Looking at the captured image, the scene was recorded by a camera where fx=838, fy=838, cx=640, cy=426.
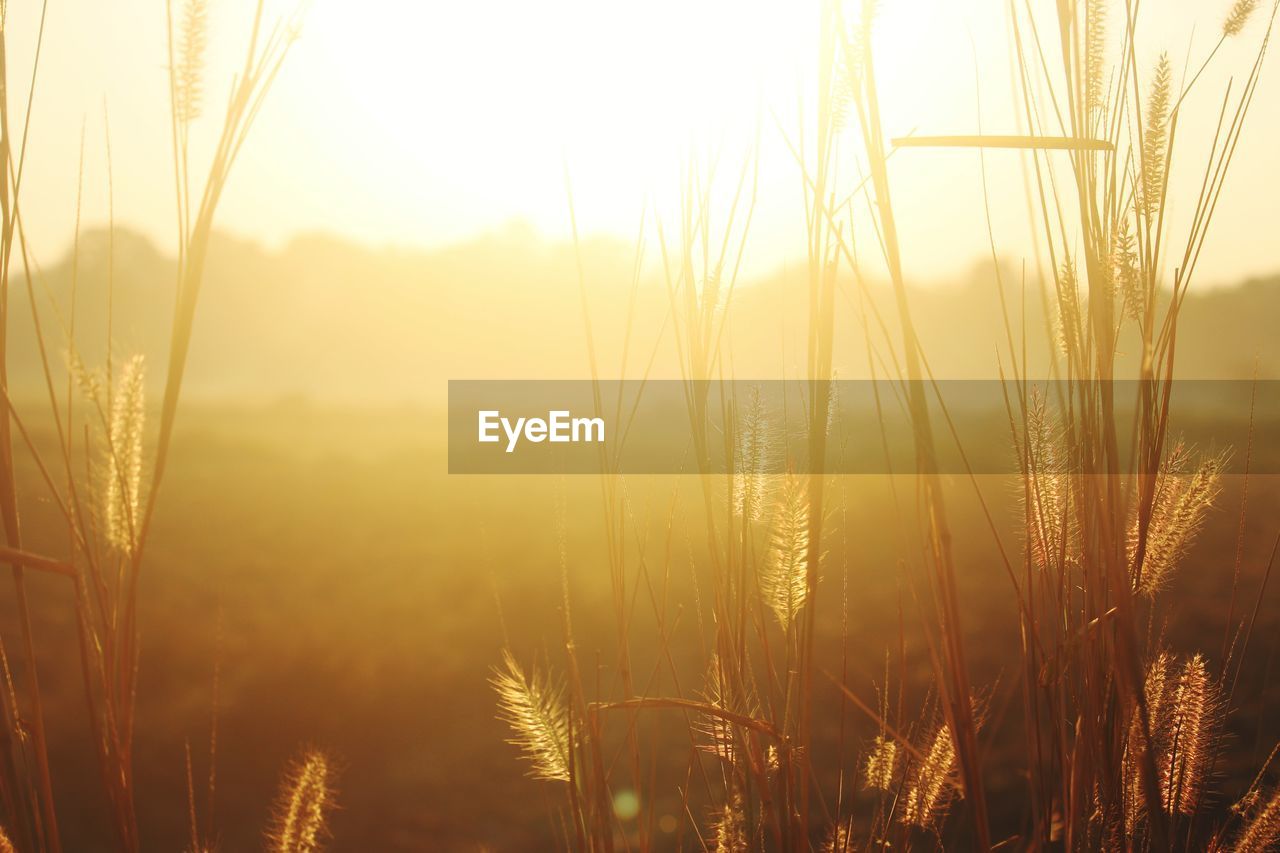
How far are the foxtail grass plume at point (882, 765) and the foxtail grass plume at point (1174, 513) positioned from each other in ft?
0.88

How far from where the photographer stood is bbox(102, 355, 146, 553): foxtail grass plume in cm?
55

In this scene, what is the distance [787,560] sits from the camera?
0.68 metres

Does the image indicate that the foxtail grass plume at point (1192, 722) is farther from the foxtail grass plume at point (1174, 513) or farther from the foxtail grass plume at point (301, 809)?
the foxtail grass plume at point (301, 809)

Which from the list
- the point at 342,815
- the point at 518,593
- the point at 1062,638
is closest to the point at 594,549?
the point at 518,593

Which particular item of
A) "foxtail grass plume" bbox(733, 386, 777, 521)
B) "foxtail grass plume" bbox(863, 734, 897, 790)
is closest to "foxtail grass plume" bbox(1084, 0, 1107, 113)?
"foxtail grass plume" bbox(733, 386, 777, 521)

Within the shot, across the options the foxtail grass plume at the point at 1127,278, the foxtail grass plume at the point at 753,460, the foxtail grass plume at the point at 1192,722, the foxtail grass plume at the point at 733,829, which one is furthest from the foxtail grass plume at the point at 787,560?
the foxtail grass plume at the point at 1192,722

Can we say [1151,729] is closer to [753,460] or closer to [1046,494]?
[1046,494]

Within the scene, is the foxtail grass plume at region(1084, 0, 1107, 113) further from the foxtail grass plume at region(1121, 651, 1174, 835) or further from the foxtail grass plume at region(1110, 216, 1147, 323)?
the foxtail grass plume at region(1121, 651, 1174, 835)

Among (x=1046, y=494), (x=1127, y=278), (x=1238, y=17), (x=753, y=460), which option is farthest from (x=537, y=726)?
(x=1238, y=17)

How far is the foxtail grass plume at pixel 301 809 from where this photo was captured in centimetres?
72

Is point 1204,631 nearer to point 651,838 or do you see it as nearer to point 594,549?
point 594,549

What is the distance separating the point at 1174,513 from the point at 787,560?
1.14ft

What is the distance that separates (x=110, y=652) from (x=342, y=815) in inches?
87.9

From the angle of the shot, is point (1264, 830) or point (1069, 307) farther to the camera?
point (1264, 830)
